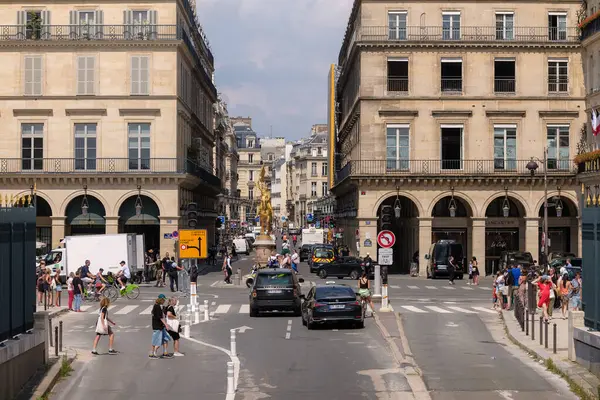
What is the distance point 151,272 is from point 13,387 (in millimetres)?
42258

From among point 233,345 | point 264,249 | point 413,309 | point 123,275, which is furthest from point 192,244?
point 233,345

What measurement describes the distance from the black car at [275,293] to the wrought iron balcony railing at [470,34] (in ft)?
108

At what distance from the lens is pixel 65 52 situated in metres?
63.9

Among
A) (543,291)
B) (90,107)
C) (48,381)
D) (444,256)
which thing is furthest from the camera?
(90,107)

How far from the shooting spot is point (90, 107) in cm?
6400

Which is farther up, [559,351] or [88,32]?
[88,32]

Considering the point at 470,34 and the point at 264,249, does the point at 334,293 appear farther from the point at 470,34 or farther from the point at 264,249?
the point at 470,34

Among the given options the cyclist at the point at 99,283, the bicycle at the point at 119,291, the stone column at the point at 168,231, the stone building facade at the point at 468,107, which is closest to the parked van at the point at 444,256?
the stone building facade at the point at 468,107

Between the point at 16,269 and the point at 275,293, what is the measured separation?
55.6ft

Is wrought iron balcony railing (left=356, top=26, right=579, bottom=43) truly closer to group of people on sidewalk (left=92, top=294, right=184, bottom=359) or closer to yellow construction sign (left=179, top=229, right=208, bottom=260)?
yellow construction sign (left=179, top=229, right=208, bottom=260)

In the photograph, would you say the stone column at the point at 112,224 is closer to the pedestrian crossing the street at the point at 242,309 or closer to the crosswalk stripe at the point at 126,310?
the pedestrian crossing the street at the point at 242,309

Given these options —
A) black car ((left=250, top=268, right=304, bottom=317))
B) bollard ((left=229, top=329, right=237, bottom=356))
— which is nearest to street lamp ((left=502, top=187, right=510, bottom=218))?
black car ((left=250, top=268, right=304, bottom=317))

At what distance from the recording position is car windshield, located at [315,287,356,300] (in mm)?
31156

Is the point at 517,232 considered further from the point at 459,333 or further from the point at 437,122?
the point at 459,333
